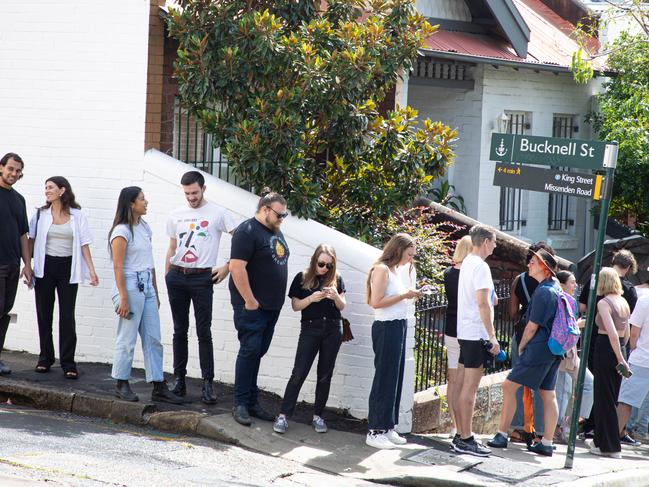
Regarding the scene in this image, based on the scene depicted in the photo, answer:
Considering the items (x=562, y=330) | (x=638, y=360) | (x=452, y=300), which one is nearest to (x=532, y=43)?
(x=638, y=360)

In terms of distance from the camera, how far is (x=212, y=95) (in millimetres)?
10203

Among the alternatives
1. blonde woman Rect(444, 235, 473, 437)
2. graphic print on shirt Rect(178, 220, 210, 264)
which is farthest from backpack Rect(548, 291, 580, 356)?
graphic print on shirt Rect(178, 220, 210, 264)

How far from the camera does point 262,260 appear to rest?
8.51 metres

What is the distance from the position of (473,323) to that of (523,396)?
1.34m

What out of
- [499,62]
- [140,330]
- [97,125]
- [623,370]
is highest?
[499,62]

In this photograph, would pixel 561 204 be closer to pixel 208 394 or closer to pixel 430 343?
pixel 430 343

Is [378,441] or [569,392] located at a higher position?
[569,392]

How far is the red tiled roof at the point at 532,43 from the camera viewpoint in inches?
611

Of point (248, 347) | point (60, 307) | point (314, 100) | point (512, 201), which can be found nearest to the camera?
point (248, 347)

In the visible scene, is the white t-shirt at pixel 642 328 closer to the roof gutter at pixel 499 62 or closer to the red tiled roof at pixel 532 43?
the roof gutter at pixel 499 62

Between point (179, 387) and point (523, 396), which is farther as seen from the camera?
point (523, 396)

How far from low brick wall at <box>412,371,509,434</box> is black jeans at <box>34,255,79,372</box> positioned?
308 cm

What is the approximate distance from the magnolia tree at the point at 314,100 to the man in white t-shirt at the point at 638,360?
2.49m

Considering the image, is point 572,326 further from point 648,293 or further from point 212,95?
point 212,95
